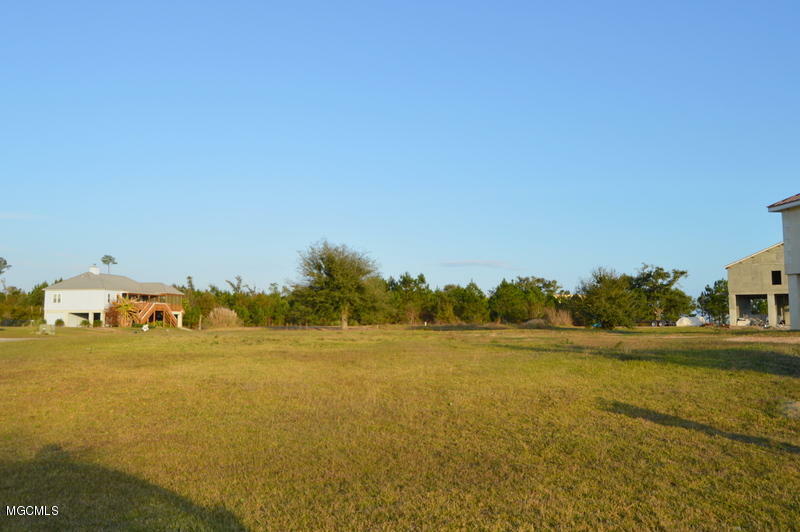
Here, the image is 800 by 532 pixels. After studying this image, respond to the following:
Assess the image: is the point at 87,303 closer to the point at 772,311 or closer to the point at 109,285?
the point at 109,285

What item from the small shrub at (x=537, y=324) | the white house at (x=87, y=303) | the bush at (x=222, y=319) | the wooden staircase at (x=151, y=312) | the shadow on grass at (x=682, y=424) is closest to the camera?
the shadow on grass at (x=682, y=424)

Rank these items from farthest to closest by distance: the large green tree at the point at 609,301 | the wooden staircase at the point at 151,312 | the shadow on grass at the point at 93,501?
1. the wooden staircase at the point at 151,312
2. the large green tree at the point at 609,301
3. the shadow on grass at the point at 93,501

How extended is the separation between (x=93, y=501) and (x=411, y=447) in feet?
11.0

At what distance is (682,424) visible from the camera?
312 inches

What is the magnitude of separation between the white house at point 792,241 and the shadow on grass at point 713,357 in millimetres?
13916

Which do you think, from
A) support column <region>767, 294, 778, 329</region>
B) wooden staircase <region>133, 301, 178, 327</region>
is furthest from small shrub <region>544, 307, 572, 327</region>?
wooden staircase <region>133, 301, 178, 327</region>

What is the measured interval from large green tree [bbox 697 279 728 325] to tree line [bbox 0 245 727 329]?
0.09 m

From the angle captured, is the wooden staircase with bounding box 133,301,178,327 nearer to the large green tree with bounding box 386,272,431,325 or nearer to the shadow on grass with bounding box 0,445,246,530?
the large green tree with bounding box 386,272,431,325

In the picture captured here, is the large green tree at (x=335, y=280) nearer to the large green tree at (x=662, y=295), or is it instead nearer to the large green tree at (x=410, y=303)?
the large green tree at (x=410, y=303)

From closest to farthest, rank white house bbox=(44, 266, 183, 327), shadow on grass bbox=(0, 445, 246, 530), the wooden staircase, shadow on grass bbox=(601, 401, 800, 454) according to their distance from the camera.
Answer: shadow on grass bbox=(0, 445, 246, 530)
shadow on grass bbox=(601, 401, 800, 454)
the wooden staircase
white house bbox=(44, 266, 183, 327)

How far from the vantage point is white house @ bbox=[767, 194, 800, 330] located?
89.5 ft

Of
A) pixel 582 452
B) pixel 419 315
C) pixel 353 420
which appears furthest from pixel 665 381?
pixel 419 315

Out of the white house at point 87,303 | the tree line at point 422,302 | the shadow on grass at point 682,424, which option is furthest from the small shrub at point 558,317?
the shadow on grass at point 682,424

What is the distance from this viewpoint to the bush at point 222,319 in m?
50.8
